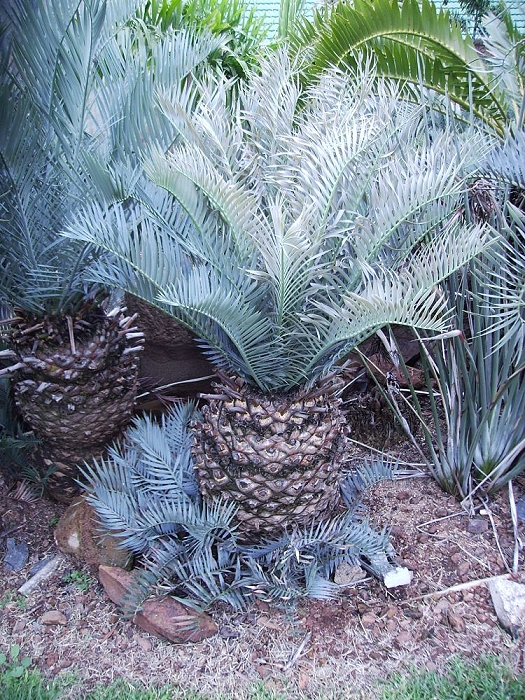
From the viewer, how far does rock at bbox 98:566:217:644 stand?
191cm

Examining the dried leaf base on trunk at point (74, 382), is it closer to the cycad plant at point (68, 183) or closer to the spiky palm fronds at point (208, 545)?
the cycad plant at point (68, 183)

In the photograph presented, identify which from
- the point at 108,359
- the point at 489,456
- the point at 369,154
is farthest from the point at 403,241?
the point at 108,359

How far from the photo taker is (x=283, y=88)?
2160 mm

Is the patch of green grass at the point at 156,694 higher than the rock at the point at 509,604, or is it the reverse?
the rock at the point at 509,604

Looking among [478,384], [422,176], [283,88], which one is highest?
[283,88]

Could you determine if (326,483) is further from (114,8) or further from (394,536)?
(114,8)

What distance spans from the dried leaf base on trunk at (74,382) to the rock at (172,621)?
23.5 inches

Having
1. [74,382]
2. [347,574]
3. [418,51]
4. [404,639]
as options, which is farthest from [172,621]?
[418,51]

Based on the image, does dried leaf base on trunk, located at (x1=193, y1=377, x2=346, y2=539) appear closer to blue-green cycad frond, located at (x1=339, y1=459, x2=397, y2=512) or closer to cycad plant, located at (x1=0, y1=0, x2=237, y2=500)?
blue-green cycad frond, located at (x1=339, y1=459, x2=397, y2=512)

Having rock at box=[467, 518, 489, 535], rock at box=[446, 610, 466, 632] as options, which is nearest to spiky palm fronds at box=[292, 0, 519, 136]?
rock at box=[467, 518, 489, 535]

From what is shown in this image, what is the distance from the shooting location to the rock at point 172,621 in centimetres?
191

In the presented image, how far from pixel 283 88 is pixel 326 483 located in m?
1.38

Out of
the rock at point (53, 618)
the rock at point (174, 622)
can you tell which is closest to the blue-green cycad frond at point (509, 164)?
the rock at point (174, 622)

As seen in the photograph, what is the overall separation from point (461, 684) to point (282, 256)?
1346 mm
